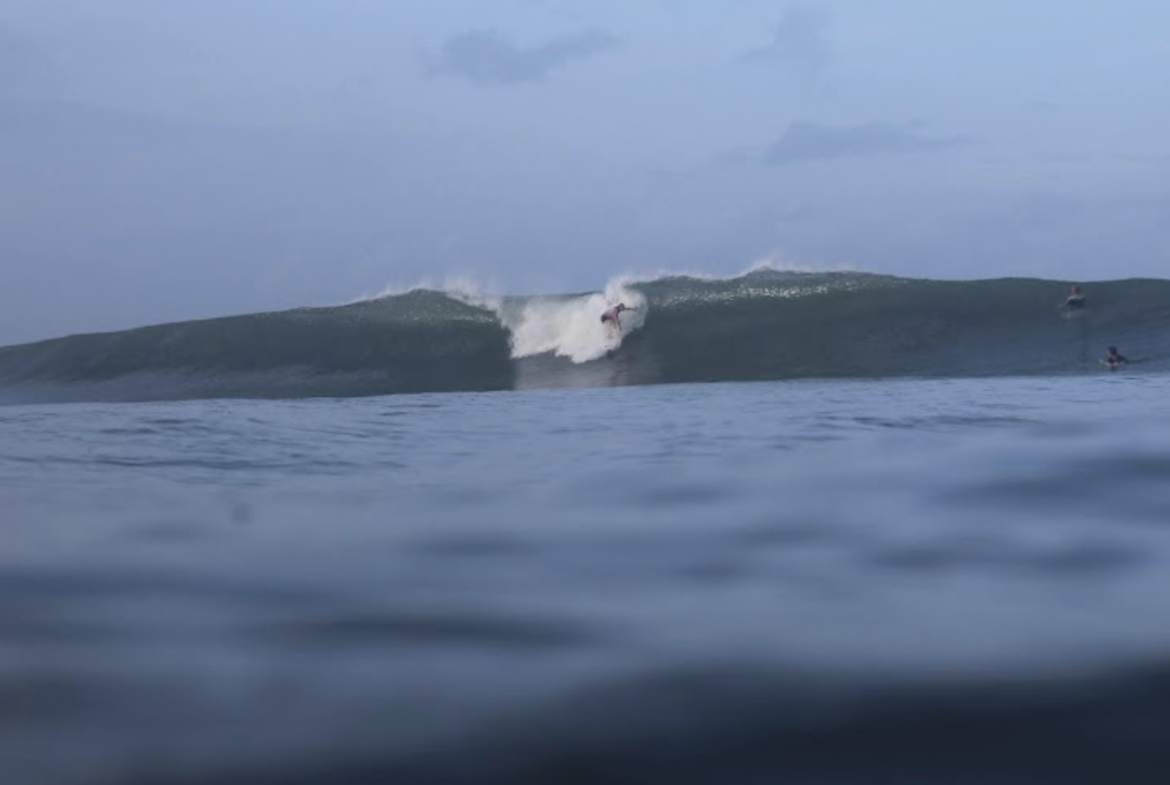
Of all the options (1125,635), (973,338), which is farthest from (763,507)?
(973,338)

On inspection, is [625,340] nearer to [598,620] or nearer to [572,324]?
[572,324]

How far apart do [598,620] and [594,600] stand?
0.20 meters

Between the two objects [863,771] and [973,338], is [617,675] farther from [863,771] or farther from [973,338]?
[973,338]

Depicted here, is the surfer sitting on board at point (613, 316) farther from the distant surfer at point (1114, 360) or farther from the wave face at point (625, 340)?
the distant surfer at point (1114, 360)

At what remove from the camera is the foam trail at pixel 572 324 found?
22.0m

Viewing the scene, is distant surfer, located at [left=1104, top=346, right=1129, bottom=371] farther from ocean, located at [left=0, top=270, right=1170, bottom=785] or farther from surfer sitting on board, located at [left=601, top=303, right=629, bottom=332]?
surfer sitting on board, located at [left=601, top=303, right=629, bottom=332]

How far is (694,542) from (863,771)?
194 cm

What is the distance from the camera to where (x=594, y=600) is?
288cm

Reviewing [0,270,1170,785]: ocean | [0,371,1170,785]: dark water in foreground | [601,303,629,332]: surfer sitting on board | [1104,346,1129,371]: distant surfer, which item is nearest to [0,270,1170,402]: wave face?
[601,303,629,332]: surfer sitting on board

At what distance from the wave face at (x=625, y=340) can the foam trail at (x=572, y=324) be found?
0.12ft

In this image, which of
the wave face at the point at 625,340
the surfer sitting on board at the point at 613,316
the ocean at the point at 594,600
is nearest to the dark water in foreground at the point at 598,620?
the ocean at the point at 594,600

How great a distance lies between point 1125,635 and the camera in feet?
7.88

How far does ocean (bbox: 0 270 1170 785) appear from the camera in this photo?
1855mm

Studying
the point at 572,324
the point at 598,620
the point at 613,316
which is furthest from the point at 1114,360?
the point at 598,620
